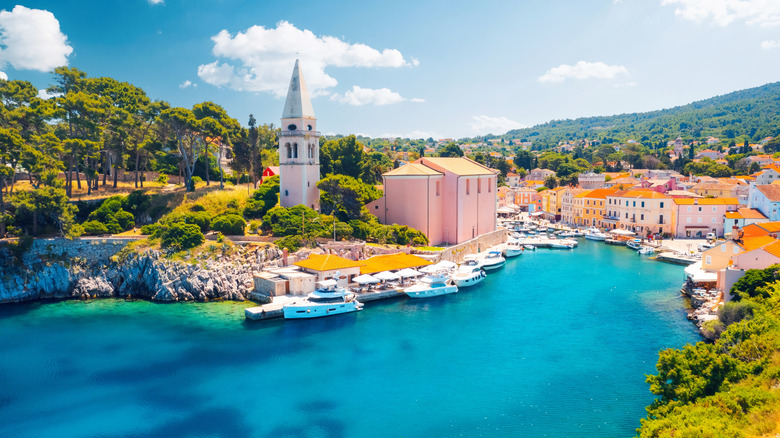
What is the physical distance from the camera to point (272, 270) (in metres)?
29.8

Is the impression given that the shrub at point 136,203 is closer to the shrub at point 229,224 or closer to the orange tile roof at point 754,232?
the shrub at point 229,224

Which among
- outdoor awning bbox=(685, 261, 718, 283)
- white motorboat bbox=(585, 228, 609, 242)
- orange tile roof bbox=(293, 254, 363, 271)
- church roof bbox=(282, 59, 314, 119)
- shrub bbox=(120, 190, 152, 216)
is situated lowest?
white motorboat bbox=(585, 228, 609, 242)

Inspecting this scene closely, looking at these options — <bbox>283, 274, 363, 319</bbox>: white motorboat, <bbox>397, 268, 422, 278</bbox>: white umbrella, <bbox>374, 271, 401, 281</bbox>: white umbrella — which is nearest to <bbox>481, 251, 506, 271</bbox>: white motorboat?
<bbox>397, 268, 422, 278</bbox>: white umbrella

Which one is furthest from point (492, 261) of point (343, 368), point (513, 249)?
point (343, 368)

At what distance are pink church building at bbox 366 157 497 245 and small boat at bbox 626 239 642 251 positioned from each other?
1576 cm

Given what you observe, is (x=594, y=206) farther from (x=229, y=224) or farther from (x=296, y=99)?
(x=229, y=224)

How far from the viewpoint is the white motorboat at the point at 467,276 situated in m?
32.8

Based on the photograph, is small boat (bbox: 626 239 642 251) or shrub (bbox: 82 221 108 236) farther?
small boat (bbox: 626 239 642 251)

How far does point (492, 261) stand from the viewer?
129 feet

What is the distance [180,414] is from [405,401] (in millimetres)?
7420

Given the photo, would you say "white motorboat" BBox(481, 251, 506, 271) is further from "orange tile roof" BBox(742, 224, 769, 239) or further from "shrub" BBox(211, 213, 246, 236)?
"shrub" BBox(211, 213, 246, 236)

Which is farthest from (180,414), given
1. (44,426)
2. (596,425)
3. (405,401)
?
(596,425)

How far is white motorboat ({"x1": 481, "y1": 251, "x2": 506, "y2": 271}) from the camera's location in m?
38.6

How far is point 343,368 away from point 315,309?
21.6 feet
